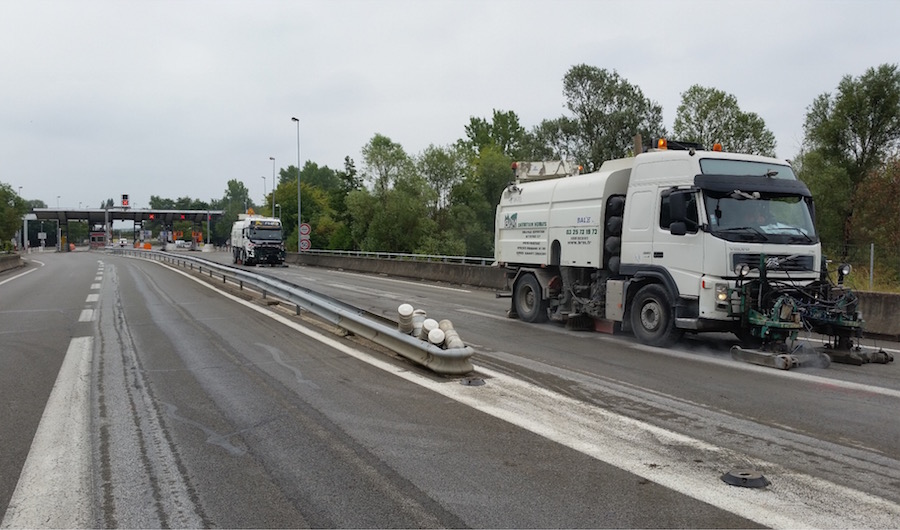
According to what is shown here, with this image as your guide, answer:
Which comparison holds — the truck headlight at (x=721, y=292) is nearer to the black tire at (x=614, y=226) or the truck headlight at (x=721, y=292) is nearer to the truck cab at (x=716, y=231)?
the truck cab at (x=716, y=231)

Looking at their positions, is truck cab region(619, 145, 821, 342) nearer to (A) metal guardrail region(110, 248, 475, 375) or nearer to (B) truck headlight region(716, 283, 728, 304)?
(B) truck headlight region(716, 283, 728, 304)

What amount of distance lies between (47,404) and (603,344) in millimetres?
7634

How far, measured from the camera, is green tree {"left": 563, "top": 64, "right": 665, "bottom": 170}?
60.2 metres

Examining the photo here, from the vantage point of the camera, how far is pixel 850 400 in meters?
7.05

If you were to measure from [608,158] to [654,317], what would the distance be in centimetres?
5058

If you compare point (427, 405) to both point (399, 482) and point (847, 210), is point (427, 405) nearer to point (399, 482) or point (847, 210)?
point (399, 482)

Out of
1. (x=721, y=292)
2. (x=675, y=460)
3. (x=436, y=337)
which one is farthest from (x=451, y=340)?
(x=721, y=292)

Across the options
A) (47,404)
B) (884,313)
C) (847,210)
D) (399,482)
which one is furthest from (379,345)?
(847,210)

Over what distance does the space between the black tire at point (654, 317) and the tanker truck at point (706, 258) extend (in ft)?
0.06

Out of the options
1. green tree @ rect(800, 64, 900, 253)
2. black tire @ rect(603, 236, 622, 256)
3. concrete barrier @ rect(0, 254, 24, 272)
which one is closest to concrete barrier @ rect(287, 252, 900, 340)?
black tire @ rect(603, 236, 622, 256)

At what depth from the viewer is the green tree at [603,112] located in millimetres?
60188

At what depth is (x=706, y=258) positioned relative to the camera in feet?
31.9

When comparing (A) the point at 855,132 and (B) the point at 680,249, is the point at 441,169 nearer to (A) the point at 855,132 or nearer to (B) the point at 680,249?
(A) the point at 855,132

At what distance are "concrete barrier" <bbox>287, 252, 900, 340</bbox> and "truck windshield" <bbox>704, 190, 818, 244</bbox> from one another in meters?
3.38
